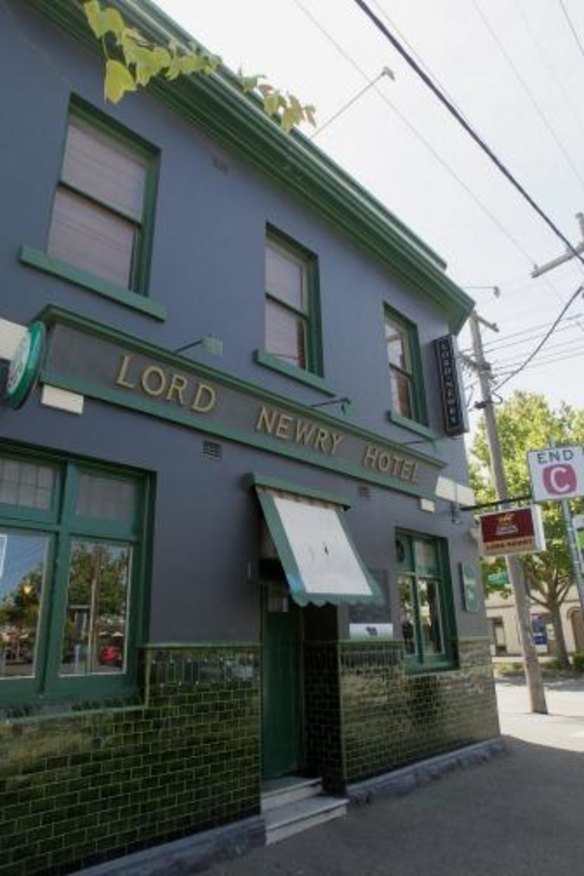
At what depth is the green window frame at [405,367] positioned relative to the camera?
10.7 m

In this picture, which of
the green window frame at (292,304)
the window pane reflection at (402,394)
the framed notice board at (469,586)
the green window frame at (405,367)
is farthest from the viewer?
the green window frame at (405,367)

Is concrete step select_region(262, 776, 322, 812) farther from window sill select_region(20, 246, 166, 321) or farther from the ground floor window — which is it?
the ground floor window

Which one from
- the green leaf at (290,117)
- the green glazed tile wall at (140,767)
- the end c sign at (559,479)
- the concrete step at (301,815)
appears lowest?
the concrete step at (301,815)

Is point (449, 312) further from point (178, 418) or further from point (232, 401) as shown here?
point (178, 418)

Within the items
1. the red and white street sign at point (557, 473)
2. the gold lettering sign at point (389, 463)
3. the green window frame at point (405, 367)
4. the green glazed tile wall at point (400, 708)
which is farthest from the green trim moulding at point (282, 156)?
the green glazed tile wall at point (400, 708)

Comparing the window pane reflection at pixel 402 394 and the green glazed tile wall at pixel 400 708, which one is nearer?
the green glazed tile wall at pixel 400 708

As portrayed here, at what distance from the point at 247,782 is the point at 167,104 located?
729 cm

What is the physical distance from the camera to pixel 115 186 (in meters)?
6.87

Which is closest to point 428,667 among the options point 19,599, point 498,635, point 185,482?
point 185,482

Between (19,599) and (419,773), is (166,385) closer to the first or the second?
(19,599)

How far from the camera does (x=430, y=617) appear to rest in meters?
9.96

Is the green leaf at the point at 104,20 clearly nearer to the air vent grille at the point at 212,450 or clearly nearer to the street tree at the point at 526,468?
the air vent grille at the point at 212,450

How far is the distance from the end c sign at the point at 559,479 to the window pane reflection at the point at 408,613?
7.87ft

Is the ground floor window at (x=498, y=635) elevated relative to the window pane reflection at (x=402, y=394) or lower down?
lower down
